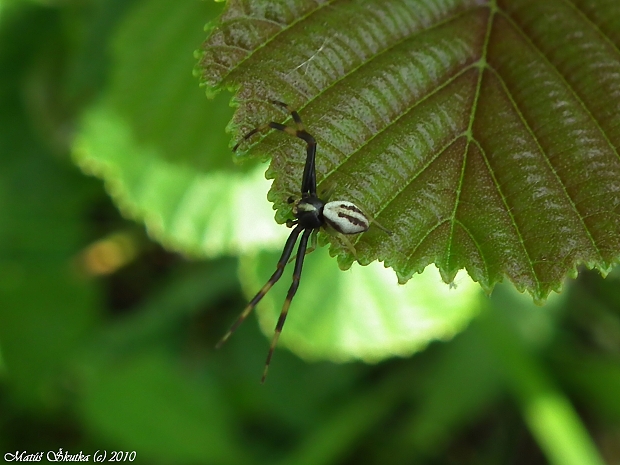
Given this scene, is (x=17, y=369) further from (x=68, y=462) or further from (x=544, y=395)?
(x=544, y=395)

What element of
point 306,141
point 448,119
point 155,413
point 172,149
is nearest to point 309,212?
point 306,141

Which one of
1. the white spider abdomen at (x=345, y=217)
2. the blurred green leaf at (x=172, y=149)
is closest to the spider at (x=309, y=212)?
the white spider abdomen at (x=345, y=217)

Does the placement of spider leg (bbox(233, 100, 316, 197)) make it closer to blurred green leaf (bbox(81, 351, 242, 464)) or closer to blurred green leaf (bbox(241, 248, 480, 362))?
blurred green leaf (bbox(241, 248, 480, 362))

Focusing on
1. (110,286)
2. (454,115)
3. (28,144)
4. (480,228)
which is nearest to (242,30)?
(454,115)

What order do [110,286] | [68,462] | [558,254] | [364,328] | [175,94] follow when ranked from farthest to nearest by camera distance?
[110,286], [68,462], [364,328], [175,94], [558,254]

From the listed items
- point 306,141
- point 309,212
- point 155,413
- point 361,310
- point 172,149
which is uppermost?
point 306,141

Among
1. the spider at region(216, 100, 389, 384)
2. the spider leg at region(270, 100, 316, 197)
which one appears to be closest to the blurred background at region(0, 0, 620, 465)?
the spider at region(216, 100, 389, 384)

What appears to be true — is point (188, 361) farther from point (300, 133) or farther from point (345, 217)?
point (300, 133)
